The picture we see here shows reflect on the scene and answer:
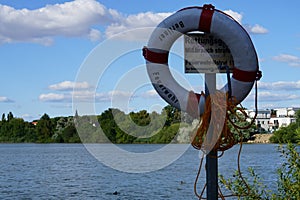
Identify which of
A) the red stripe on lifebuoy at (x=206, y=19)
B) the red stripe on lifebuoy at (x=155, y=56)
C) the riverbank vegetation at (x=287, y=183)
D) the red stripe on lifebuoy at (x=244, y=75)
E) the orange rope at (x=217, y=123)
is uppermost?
the red stripe on lifebuoy at (x=206, y=19)

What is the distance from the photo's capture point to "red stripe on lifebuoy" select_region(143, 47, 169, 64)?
15.7 ft

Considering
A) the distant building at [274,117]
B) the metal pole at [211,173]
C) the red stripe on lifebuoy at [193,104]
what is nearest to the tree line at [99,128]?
the red stripe on lifebuoy at [193,104]

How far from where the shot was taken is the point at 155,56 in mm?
4801

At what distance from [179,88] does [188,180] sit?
672 inches

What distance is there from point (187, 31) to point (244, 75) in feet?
1.99

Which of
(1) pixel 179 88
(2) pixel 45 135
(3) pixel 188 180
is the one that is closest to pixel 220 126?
(1) pixel 179 88

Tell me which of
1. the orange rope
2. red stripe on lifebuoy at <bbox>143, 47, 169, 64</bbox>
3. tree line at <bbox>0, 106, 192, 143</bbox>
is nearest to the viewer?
the orange rope

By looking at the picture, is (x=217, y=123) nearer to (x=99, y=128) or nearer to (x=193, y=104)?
(x=193, y=104)

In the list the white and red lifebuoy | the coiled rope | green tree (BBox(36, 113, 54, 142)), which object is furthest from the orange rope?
green tree (BBox(36, 113, 54, 142))

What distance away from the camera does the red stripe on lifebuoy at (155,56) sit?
15.7 ft

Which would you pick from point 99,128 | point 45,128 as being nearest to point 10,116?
point 45,128

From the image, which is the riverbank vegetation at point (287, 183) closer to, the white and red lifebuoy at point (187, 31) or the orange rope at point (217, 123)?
the orange rope at point (217, 123)

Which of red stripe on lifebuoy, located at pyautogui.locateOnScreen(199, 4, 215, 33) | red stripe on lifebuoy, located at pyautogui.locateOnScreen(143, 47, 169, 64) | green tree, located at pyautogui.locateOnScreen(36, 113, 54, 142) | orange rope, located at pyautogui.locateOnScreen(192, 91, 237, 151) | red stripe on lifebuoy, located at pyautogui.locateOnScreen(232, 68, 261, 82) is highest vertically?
green tree, located at pyautogui.locateOnScreen(36, 113, 54, 142)

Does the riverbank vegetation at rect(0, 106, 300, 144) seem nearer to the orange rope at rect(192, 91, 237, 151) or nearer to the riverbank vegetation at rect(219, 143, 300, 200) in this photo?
the riverbank vegetation at rect(219, 143, 300, 200)
